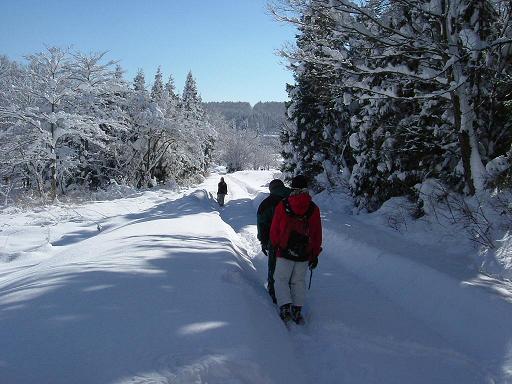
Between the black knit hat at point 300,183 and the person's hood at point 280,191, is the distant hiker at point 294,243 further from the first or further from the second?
the person's hood at point 280,191

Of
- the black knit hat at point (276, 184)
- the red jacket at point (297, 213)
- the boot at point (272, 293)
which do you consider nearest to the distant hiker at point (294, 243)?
the red jacket at point (297, 213)

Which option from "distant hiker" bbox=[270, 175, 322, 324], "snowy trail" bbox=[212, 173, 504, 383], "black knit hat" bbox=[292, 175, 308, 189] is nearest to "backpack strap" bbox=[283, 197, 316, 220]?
"distant hiker" bbox=[270, 175, 322, 324]

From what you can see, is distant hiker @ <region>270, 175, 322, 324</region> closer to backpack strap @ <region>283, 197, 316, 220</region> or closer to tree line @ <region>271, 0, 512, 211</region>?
backpack strap @ <region>283, 197, 316, 220</region>

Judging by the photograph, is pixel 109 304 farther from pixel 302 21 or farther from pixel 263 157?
pixel 263 157

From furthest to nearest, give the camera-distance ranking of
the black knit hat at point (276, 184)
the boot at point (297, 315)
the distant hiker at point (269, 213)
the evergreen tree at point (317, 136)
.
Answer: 1. the evergreen tree at point (317, 136)
2. the black knit hat at point (276, 184)
3. the distant hiker at point (269, 213)
4. the boot at point (297, 315)

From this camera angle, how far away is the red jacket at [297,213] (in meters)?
5.33

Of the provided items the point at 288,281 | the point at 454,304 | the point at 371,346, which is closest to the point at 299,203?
the point at 288,281

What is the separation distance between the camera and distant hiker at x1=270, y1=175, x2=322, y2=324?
5371mm

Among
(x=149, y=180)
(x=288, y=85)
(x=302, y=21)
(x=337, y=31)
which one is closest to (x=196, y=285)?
(x=337, y=31)

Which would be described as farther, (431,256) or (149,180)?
(149,180)

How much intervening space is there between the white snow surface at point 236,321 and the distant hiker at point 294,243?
1.01 feet

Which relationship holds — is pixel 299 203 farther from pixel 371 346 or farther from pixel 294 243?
pixel 371 346

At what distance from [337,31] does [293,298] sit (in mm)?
5843

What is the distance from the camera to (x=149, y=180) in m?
35.4
